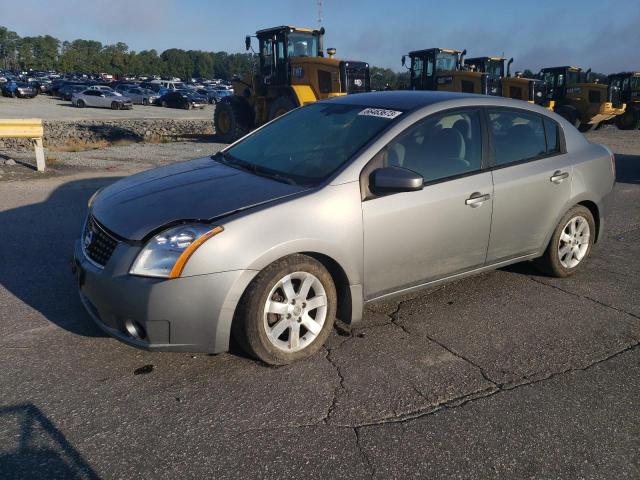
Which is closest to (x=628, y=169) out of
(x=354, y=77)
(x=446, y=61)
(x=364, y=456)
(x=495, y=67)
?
(x=354, y=77)

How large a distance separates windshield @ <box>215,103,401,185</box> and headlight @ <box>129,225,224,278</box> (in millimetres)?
813

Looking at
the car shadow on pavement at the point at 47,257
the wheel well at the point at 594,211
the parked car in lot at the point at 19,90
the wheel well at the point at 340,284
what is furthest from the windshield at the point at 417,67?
the parked car in lot at the point at 19,90

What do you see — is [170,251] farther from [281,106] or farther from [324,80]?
[324,80]

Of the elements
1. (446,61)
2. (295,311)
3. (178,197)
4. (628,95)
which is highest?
(446,61)

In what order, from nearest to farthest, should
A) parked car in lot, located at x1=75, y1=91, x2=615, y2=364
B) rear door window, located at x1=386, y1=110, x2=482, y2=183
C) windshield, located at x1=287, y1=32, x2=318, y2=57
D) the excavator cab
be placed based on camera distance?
parked car in lot, located at x1=75, y1=91, x2=615, y2=364, rear door window, located at x1=386, y1=110, x2=482, y2=183, windshield, located at x1=287, y1=32, x2=318, y2=57, the excavator cab

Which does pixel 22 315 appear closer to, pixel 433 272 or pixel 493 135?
pixel 433 272

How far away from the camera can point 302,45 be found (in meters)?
16.4

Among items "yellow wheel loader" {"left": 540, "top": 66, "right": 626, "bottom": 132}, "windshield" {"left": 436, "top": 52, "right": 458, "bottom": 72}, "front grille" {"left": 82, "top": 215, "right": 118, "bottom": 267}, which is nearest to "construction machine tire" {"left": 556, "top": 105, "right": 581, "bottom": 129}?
"yellow wheel loader" {"left": 540, "top": 66, "right": 626, "bottom": 132}

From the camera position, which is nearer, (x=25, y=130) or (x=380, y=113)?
(x=380, y=113)

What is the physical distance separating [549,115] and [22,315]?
4.49 m

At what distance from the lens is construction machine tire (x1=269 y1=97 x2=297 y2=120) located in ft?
51.1

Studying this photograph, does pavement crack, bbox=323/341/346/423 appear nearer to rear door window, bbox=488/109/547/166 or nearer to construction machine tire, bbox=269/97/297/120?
rear door window, bbox=488/109/547/166

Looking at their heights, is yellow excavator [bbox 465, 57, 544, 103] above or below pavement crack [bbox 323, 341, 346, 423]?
above

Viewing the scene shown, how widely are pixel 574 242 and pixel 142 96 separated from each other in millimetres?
49017
